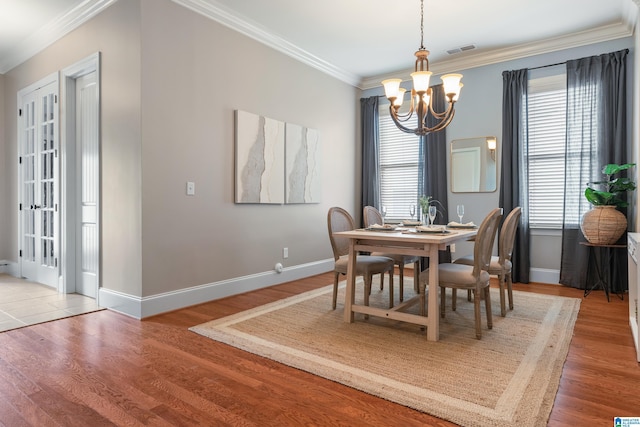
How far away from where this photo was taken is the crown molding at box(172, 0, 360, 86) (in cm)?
364

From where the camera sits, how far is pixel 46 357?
7.96 ft

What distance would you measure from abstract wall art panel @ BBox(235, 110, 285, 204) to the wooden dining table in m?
1.55

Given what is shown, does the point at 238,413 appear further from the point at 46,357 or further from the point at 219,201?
the point at 219,201

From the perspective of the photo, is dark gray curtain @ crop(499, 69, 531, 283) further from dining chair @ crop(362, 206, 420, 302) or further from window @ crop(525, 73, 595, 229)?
dining chair @ crop(362, 206, 420, 302)

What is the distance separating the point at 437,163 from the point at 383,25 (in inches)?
78.0

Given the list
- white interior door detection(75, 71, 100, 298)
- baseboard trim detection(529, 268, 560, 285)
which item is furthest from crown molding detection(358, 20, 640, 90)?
white interior door detection(75, 71, 100, 298)

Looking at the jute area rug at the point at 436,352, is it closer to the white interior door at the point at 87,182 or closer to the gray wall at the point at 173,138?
the gray wall at the point at 173,138

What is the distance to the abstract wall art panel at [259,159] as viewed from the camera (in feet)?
13.4

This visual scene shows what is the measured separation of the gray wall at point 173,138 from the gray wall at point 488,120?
2365 mm

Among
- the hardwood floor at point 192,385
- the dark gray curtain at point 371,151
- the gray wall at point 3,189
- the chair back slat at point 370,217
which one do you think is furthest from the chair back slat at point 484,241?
the gray wall at point 3,189

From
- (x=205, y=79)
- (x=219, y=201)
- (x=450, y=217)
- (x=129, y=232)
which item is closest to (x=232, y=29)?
(x=205, y=79)

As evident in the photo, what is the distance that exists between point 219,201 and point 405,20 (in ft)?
8.73

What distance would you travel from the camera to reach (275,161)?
4.52m

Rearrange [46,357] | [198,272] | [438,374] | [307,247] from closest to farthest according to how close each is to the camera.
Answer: [438,374] → [46,357] → [198,272] → [307,247]
